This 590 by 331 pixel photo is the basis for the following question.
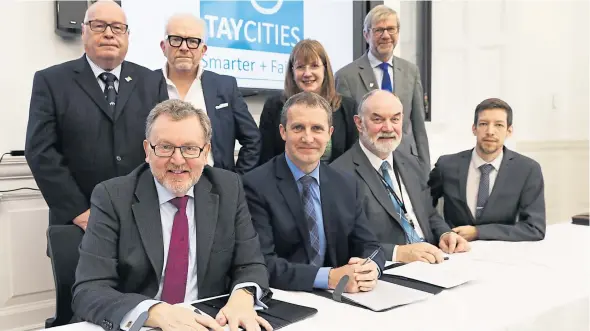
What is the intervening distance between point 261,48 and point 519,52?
2.90m

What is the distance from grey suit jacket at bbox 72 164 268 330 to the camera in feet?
4.83

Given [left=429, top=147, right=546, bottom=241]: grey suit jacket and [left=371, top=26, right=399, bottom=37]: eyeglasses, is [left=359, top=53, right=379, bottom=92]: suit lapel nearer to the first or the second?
[left=371, top=26, right=399, bottom=37]: eyeglasses

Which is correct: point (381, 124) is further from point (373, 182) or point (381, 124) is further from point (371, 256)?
point (371, 256)

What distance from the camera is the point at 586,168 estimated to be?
18.7ft

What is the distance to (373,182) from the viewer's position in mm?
2303

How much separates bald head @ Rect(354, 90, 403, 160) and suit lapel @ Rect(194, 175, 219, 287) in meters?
0.87

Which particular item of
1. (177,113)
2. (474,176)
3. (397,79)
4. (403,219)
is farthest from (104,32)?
(474,176)

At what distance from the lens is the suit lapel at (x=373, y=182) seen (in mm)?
2285

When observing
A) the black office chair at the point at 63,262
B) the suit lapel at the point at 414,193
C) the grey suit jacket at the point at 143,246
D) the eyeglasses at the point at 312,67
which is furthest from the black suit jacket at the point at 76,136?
the suit lapel at the point at 414,193

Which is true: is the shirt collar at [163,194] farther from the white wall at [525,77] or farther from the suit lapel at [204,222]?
the white wall at [525,77]

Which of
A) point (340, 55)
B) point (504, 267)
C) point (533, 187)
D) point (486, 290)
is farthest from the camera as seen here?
point (340, 55)

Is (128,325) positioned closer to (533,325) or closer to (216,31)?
(533,325)

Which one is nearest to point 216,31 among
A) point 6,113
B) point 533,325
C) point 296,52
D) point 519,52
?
point 296,52

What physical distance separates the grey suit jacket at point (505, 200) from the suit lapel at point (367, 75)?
0.58 meters
